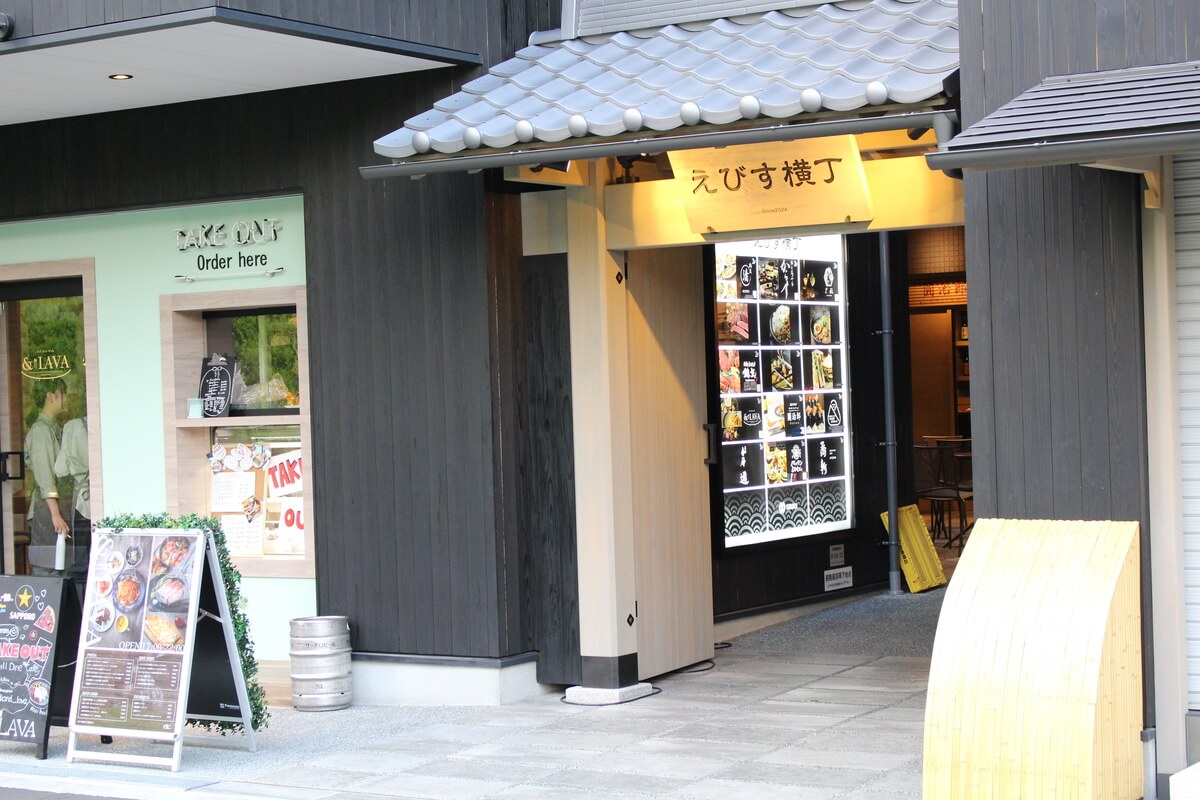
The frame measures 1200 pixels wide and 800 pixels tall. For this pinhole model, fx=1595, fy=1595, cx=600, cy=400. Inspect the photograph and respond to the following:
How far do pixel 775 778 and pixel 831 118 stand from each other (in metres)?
3.00

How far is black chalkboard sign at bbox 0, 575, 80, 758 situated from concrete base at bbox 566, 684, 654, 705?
2.72 m

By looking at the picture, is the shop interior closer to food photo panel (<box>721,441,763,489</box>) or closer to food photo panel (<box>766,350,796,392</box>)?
food photo panel (<box>766,350,796,392</box>)

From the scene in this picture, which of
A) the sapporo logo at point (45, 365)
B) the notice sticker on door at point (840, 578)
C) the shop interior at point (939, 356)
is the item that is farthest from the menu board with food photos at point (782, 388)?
the shop interior at point (939, 356)

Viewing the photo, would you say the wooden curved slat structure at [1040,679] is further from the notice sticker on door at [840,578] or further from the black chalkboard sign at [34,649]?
the notice sticker on door at [840,578]

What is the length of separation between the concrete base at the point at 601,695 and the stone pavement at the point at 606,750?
74 mm

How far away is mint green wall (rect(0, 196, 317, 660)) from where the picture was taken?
9.81 m

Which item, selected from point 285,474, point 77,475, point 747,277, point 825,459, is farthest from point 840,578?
point 77,475

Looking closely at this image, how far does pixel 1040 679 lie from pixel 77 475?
716 centimetres

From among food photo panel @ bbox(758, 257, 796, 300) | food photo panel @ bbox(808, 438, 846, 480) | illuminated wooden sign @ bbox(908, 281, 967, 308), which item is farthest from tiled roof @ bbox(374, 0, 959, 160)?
illuminated wooden sign @ bbox(908, 281, 967, 308)

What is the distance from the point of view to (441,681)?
915 centimetres

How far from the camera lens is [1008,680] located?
5852 mm

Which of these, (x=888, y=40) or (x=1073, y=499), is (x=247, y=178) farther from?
(x=1073, y=499)

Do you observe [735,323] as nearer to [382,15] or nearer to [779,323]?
[779,323]

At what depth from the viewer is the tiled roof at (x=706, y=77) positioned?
730cm
